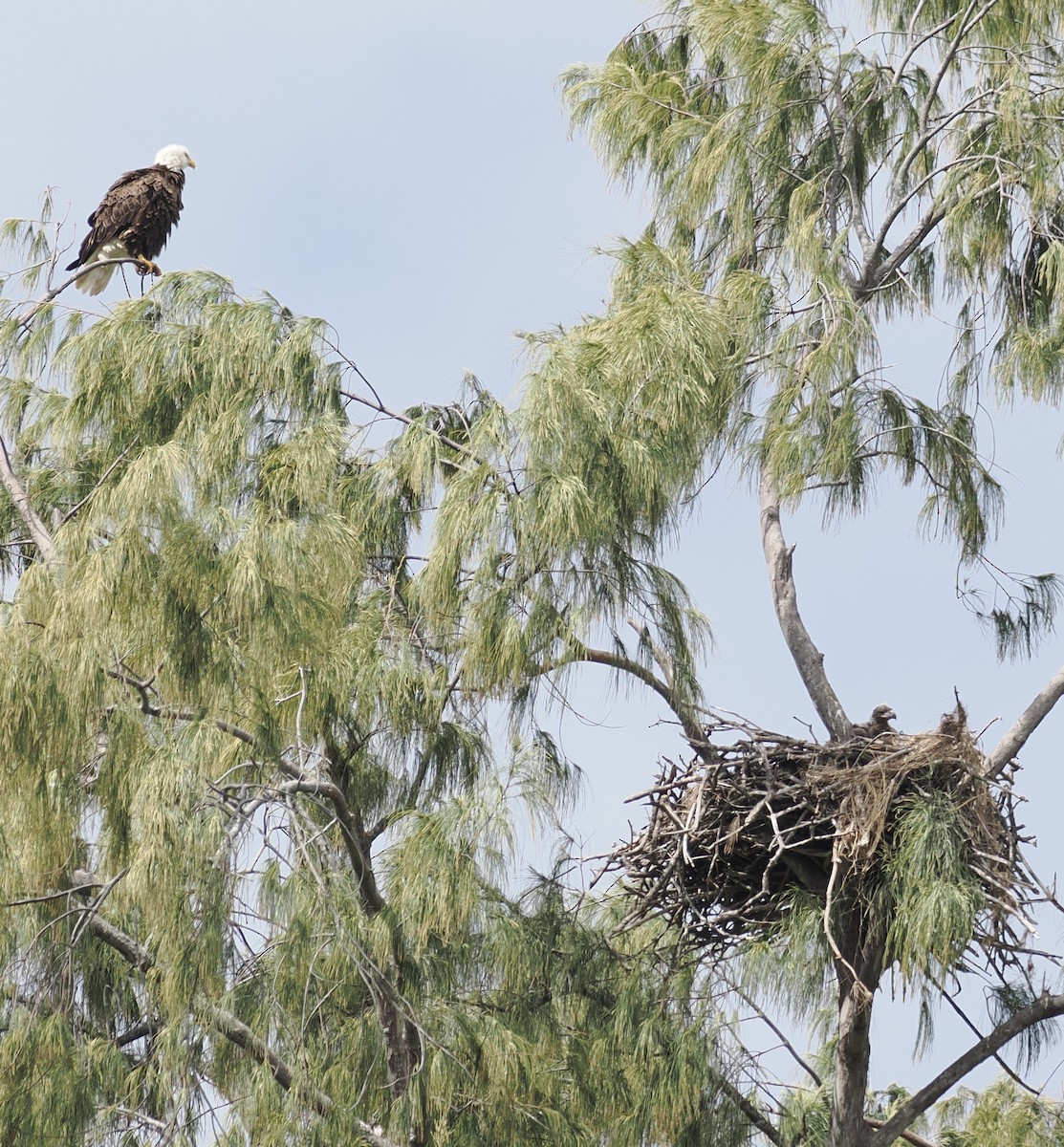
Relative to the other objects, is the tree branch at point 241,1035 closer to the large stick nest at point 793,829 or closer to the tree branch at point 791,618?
the large stick nest at point 793,829

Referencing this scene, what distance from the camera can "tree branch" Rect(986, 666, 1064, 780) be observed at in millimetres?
4938

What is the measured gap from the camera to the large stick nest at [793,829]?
14.5 feet

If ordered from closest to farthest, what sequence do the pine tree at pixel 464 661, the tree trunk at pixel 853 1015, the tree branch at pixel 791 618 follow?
1. the pine tree at pixel 464 661
2. the tree trunk at pixel 853 1015
3. the tree branch at pixel 791 618

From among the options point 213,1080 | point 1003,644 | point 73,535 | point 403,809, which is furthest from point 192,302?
point 1003,644

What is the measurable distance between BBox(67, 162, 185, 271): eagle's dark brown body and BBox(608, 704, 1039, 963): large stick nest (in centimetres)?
251

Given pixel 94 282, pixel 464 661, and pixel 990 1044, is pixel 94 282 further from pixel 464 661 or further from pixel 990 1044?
pixel 990 1044

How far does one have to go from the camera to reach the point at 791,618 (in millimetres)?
5238

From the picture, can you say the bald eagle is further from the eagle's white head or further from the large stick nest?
the large stick nest

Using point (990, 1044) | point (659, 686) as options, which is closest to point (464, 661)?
point (659, 686)

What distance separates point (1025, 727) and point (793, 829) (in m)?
0.90

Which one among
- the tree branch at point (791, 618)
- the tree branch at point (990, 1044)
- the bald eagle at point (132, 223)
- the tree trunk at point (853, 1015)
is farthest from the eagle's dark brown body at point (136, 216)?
the tree branch at point (990, 1044)

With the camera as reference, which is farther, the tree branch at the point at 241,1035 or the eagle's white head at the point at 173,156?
the eagle's white head at the point at 173,156

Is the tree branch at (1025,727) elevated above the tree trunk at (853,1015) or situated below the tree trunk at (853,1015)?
above

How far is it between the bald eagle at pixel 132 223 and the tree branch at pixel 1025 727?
2.94 meters
